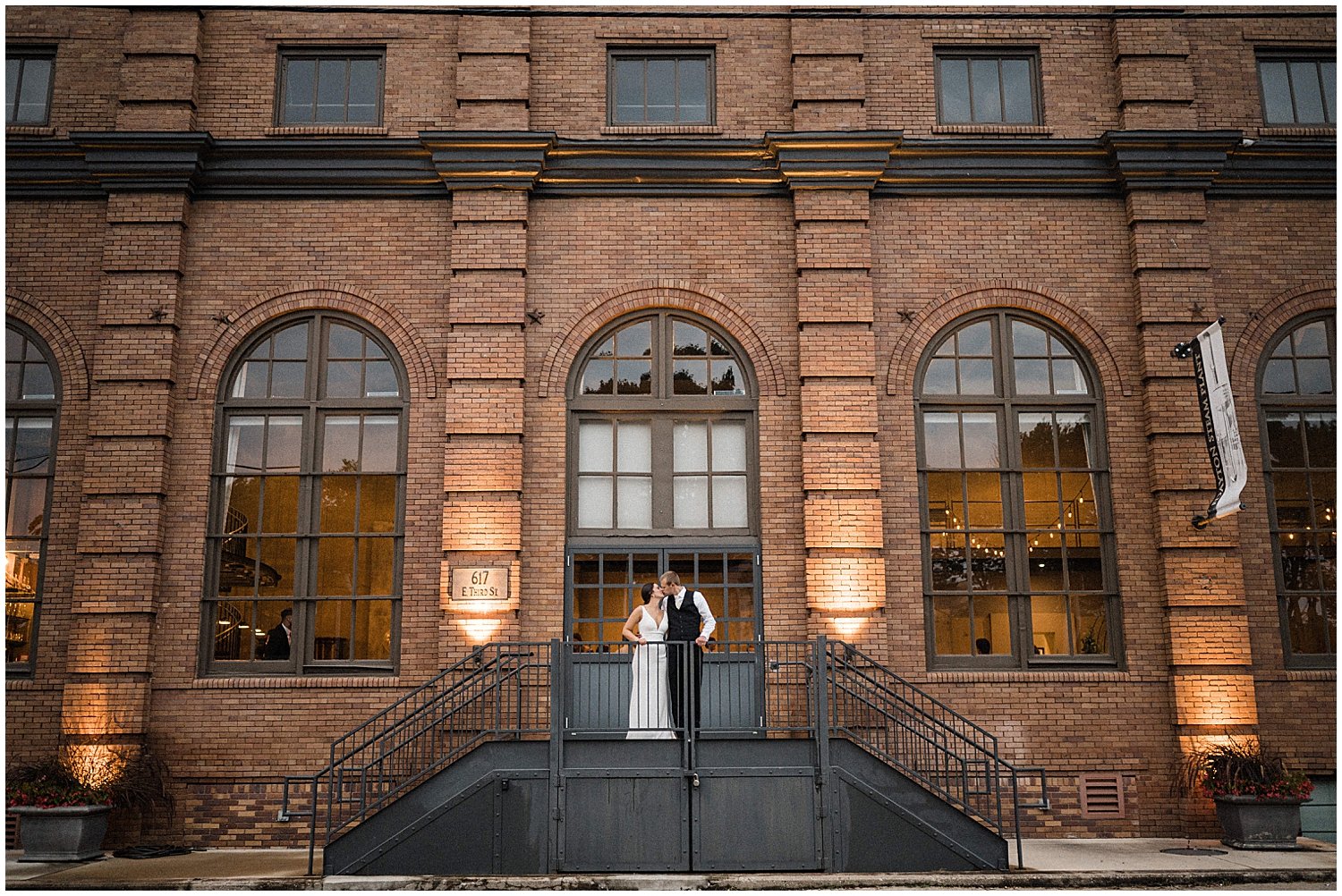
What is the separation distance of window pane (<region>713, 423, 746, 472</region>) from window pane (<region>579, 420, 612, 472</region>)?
1.24 metres

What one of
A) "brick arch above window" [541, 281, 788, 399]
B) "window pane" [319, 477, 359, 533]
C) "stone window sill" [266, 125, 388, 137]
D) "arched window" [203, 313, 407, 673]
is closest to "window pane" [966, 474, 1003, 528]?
"brick arch above window" [541, 281, 788, 399]

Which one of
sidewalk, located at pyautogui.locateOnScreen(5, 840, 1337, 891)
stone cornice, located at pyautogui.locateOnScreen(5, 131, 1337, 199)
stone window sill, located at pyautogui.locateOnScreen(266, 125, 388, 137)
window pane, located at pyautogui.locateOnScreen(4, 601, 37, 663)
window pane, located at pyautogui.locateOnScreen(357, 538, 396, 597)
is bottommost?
sidewalk, located at pyautogui.locateOnScreen(5, 840, 1337, 891)

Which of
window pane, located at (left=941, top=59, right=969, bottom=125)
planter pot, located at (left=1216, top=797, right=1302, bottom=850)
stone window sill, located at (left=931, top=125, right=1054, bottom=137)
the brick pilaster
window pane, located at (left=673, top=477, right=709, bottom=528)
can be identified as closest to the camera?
planter pot, located at (left=1216, top=797, right=1302, bottom=850)

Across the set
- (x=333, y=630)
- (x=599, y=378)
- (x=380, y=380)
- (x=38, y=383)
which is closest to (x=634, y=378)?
(x=599, y=378)

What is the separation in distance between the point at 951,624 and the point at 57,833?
9.56 metres

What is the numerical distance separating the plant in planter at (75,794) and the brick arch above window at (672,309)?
619 centimetres

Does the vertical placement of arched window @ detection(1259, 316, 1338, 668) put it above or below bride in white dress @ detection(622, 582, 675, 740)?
above

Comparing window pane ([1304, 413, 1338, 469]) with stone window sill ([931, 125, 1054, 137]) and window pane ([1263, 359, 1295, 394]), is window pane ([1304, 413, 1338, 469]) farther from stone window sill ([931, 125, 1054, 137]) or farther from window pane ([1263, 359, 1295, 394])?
stone window sill ([931, 125, 1054, 137])

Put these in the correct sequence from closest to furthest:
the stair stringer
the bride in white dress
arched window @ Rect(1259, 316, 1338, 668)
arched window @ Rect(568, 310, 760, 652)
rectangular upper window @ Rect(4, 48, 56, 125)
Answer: the stair stringer < the bride in white dress < arched window @ Rect(568, 310, 760, 652) < arched window @ Rect(1259, 316, 1338, 668) < rectangular upper window @ Rect(4, 48, 56, 125)

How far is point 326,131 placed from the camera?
43.3 ft

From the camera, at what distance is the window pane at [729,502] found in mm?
12594

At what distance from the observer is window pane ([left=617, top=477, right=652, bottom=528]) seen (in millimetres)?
12609

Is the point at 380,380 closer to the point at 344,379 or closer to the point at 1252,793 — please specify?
the point at 344,379

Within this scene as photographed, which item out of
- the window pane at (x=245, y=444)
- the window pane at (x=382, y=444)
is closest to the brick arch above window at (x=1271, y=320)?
the window pane at (x=382, y=444)
